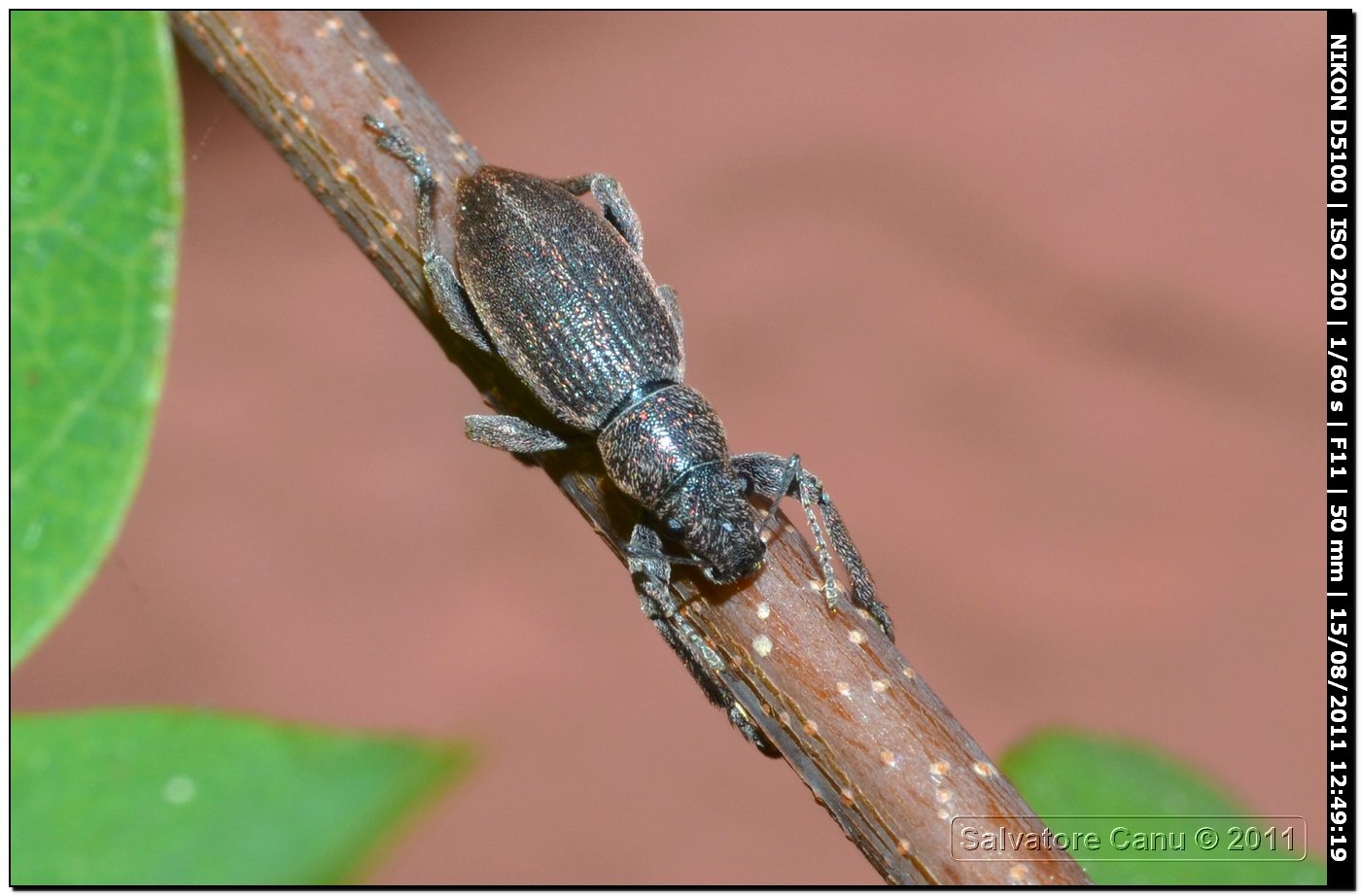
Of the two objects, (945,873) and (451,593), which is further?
(451,593)

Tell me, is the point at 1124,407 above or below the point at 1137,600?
above

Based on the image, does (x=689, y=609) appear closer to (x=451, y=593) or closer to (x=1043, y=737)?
(x=1043, y=737)

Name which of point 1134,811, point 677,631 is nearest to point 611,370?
point 677,631

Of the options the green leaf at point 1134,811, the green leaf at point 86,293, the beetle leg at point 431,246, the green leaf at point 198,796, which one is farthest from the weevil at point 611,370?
the green leaf at point 198,796

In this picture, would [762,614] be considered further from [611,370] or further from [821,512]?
[611,370]

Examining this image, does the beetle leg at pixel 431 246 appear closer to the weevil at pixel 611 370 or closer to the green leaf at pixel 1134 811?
the weevil at pixel 611 370

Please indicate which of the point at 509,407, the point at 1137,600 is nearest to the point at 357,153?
the point at 509,407
